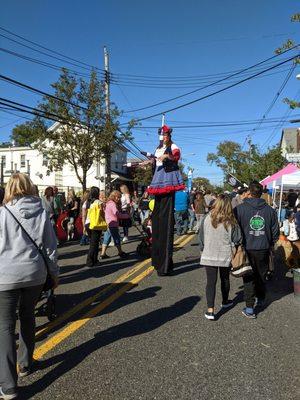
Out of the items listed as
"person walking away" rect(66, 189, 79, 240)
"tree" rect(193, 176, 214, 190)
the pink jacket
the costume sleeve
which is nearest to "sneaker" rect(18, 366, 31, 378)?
the costume sleeve

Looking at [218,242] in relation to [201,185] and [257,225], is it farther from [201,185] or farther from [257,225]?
[201,185]

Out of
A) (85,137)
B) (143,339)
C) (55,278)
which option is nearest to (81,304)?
(143,339)

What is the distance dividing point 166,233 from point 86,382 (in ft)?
15.8

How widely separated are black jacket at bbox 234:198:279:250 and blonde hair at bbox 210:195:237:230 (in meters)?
0.40

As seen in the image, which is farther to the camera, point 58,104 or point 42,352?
point 58,104

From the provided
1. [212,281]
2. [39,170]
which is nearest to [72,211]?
[212,281]

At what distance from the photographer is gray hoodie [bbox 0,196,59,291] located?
3727 millimetres

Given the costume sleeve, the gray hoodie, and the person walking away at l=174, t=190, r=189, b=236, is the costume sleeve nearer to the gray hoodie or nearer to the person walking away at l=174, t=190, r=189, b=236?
the gray hoodie

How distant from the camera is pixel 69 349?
4.70 meters

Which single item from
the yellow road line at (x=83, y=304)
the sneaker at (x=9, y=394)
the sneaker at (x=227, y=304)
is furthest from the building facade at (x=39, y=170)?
the sneaker at (x=9, y=394)

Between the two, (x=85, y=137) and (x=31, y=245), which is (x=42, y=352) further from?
(x=85, y=137)

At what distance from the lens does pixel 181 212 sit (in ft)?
51.9

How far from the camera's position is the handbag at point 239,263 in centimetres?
598

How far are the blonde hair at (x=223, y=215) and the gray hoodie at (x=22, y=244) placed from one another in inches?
107
